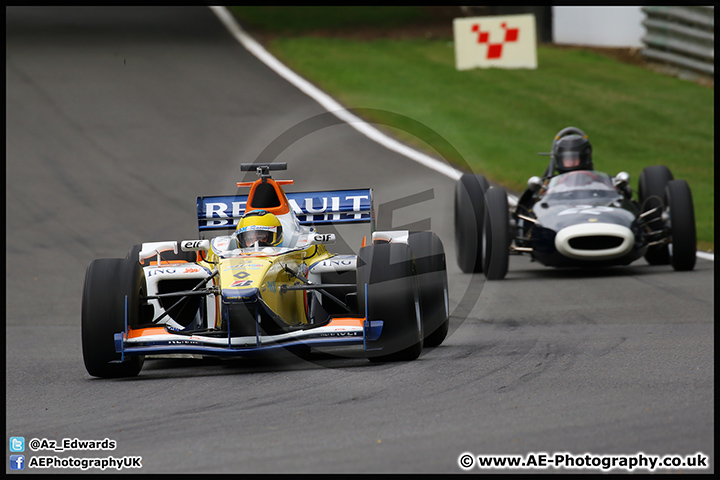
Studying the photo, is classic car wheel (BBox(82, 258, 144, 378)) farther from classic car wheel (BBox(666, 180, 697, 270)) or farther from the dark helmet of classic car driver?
the dark helmet of classic car driver

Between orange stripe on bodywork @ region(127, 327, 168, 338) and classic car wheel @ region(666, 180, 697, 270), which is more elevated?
classic car wheel @ region(666, 180, 697, 270)

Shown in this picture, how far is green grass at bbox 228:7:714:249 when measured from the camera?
21916mm

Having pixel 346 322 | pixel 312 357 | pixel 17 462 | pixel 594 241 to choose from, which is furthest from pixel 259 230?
pixel 594 241

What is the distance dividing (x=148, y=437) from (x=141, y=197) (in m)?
13.0

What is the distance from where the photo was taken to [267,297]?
25.9 feet

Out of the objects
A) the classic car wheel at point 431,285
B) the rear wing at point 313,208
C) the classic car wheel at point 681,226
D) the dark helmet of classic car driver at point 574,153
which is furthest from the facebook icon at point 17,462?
the dark helmet of classic car driver at point 574,153

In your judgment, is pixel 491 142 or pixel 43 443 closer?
pixel 43 443

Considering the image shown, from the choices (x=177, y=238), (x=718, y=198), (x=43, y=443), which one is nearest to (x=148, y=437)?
(x=43, y=443)

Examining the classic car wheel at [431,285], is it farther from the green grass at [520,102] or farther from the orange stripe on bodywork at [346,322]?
the green grass at [520,102]

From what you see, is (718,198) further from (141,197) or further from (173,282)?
(173,282)

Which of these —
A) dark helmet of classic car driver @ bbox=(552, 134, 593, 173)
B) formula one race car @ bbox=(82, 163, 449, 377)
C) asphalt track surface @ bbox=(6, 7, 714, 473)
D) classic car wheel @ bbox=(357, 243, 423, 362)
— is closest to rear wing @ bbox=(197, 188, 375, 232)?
formula one race car @ bbox=(82, 163, 449, 377)

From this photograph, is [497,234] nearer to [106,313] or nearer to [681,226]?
[681,226]

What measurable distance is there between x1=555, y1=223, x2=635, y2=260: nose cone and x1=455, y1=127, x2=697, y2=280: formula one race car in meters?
0.01
